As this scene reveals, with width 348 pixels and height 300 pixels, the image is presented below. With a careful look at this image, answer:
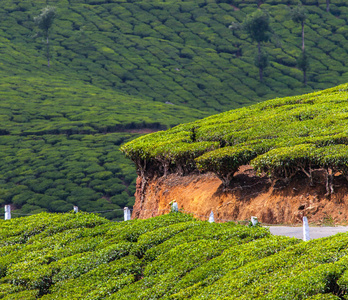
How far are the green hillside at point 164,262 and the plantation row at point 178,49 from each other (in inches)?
2626

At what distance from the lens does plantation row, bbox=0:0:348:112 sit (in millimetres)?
88125

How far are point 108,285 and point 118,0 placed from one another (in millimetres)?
111564

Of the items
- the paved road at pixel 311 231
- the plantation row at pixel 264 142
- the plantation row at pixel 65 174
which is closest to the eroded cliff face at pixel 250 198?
the plantation row at pixel 264 142

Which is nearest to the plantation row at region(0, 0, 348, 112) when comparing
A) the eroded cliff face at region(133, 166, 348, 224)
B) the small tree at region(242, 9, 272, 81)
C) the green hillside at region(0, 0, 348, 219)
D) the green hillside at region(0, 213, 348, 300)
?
the green hillside at region(0, 0, 348, 219)

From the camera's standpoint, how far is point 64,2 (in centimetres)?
11362

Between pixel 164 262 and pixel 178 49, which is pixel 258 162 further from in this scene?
pixel 178 49

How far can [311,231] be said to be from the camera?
1475 cm

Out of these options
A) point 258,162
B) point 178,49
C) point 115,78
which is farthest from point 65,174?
point 178,49

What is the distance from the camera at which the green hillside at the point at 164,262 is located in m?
9.26

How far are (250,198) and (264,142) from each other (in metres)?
2.33

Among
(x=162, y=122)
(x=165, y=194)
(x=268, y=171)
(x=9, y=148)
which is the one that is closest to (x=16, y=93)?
(x=9, y=148)

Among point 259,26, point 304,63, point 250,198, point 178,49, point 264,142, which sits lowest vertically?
point 250,198

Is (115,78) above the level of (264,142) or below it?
above

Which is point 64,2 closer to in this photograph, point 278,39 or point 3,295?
point 278,39
